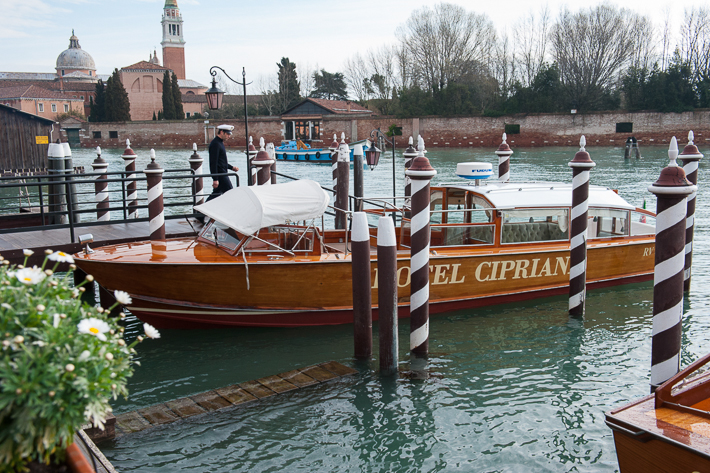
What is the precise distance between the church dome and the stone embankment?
5127 centimetres

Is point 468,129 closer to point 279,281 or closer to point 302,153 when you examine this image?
point 302,153

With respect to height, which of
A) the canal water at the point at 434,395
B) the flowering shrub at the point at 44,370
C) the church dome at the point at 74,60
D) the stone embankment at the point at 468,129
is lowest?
the canal water at the point at 434,395

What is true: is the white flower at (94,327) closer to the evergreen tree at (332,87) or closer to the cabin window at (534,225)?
the cabin window at (534,225)

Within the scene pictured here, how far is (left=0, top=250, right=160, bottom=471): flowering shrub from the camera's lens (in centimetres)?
201

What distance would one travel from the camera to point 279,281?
23.5 ft

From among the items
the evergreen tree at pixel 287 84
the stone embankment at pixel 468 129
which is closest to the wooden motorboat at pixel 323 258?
the stone embankment at pixel 468 129

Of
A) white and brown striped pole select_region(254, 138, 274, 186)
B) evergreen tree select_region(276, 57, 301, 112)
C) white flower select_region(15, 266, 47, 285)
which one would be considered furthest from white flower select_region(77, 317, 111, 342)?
evergreen tree select_region(276, 57, 301, 112)

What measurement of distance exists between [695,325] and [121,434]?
712 cm

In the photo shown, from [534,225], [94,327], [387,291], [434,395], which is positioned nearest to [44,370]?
[94,327]

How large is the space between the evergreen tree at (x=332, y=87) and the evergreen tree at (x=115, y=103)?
20.9 m

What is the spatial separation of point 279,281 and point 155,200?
233 centimetres

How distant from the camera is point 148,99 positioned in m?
81.8

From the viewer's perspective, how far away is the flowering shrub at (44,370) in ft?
6.58

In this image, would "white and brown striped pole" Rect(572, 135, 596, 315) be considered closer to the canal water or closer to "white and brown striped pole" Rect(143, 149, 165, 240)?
the canal water
